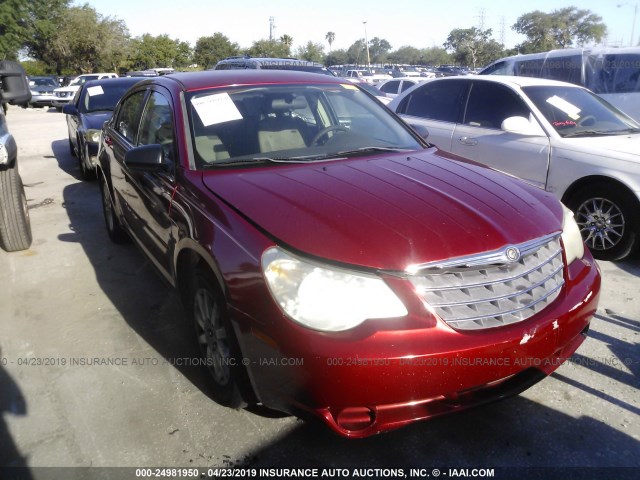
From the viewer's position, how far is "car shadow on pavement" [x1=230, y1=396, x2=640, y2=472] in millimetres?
2191

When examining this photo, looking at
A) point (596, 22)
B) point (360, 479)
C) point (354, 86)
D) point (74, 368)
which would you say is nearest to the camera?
point (360, 479)

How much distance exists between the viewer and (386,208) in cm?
225

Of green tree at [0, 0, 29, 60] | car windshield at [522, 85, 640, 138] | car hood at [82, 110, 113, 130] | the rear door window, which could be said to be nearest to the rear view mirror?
car hood at [82, 110, 113, 130]

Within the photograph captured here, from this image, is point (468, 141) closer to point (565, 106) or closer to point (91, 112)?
point (565, 106)

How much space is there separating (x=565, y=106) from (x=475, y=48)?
58895 millimetres

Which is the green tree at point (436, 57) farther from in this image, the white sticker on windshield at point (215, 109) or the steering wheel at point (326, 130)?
the white sticker on windshield at point (215, 109)

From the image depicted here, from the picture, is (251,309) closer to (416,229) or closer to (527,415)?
(416,229)

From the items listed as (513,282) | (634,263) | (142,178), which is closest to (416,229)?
(513,282)

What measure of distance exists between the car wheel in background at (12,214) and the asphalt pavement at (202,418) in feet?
3.77

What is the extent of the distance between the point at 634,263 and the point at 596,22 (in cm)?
6090

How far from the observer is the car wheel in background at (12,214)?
456 centimetres

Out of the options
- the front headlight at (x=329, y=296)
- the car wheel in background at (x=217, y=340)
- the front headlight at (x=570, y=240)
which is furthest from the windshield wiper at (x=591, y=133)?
the car wheel in background at (x=217, y=340)

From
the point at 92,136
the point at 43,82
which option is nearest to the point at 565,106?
the point at 92,136

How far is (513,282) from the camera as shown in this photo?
2082 millimetres
